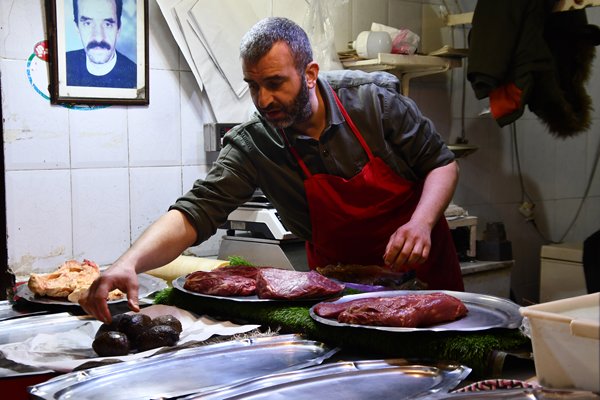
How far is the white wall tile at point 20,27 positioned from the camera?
3.18m

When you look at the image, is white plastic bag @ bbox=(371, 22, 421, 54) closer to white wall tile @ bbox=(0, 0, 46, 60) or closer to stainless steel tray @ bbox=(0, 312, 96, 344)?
white wall tile @ bbox=(0, 0, 46, 60)

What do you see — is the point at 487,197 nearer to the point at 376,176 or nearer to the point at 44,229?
the point at 376,176

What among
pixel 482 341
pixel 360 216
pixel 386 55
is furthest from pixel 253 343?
pixel 386 55

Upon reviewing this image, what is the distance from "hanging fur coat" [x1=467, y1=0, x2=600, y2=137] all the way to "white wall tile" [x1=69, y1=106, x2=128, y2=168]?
6.03ft

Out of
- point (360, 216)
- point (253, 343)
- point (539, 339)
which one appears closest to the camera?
point (539, 339)

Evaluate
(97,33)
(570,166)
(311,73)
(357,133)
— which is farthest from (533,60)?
(97,33)

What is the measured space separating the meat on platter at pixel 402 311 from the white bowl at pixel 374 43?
253 centimetres

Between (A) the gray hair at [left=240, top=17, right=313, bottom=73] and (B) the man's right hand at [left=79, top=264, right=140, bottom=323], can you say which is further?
(A) the gray hair at [left=240, top=17, right=313, bottom=73]

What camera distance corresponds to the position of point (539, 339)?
43.6 inches

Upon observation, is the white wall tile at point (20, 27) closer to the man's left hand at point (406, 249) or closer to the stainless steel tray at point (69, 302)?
the stainless steel tray at point (69, 302)

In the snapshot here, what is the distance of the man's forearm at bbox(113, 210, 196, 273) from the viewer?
2.16 metres

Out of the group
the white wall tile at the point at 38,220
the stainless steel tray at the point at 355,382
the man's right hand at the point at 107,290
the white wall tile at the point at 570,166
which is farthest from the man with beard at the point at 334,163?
the white wall tile at the point at 570,166

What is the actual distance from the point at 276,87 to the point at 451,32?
2.73m

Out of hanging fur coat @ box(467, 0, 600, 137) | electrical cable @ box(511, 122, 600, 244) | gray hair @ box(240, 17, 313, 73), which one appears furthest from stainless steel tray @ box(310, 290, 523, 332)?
electrical cable @ box(511, 122, 600, 244)
